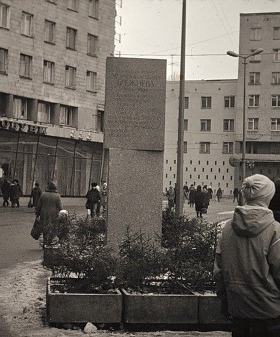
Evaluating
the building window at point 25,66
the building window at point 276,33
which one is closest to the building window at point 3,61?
the building window at point 25,66

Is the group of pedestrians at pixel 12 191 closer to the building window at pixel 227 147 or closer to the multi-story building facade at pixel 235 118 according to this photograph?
the multi-story building facade at pixel 235 118

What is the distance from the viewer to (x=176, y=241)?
405 inches

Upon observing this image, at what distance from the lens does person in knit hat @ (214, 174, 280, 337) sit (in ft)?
15.1

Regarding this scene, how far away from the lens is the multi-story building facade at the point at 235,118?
79.4 metres

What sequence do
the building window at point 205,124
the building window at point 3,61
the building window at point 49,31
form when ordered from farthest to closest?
the building window at point 205,124 < the building window at point 49,31 < the building window at point 3,61

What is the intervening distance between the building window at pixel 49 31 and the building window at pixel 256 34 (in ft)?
118

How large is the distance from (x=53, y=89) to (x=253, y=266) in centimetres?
4333

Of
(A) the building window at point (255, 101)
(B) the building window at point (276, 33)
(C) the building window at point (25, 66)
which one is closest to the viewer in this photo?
(C) the building window at point (25, 66)

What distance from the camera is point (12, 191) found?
4138cm

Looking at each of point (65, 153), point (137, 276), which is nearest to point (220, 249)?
point (137, 276)

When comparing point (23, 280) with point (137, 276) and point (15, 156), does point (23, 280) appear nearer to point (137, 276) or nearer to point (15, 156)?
point (137, 276)

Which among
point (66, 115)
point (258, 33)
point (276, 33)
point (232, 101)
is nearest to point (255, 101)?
point (232, 101)

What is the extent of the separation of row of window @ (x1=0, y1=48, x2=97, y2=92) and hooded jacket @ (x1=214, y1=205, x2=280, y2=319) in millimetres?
39307

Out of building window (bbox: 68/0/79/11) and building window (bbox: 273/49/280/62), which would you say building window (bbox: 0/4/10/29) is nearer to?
building window (bbox: 68/0/79/11)
